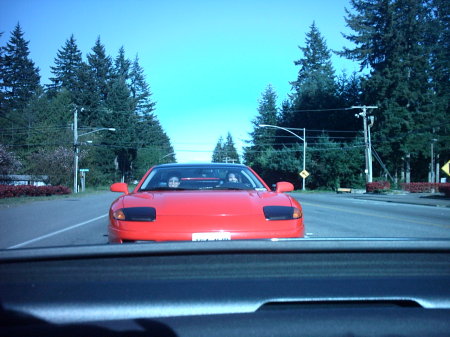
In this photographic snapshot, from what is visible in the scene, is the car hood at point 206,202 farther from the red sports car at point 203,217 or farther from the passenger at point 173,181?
the passenger at point 173,181

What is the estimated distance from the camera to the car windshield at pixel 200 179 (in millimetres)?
4508

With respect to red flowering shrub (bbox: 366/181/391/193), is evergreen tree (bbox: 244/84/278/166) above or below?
above

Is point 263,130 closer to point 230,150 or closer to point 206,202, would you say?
point 230,150

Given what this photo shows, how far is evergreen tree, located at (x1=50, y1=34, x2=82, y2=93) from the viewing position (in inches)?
2817

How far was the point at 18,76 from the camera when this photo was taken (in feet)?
210

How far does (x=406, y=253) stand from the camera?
171 centimetres

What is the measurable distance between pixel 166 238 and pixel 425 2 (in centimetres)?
5926

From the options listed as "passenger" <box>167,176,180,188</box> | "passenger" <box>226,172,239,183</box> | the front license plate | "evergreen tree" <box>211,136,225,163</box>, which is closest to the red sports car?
the front license plate

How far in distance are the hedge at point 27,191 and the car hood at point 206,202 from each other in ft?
87.6

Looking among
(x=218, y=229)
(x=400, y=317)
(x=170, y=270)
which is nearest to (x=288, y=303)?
(x=400, y=317)

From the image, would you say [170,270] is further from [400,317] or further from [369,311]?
[400,317]

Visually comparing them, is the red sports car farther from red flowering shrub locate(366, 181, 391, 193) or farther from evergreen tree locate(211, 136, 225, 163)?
evergreen tree locate(211, 136, 225, 163)

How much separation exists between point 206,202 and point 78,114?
70.9m

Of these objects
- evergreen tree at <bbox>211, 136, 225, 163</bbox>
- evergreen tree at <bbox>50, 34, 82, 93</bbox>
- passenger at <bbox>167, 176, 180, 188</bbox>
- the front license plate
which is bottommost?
the front license plate
